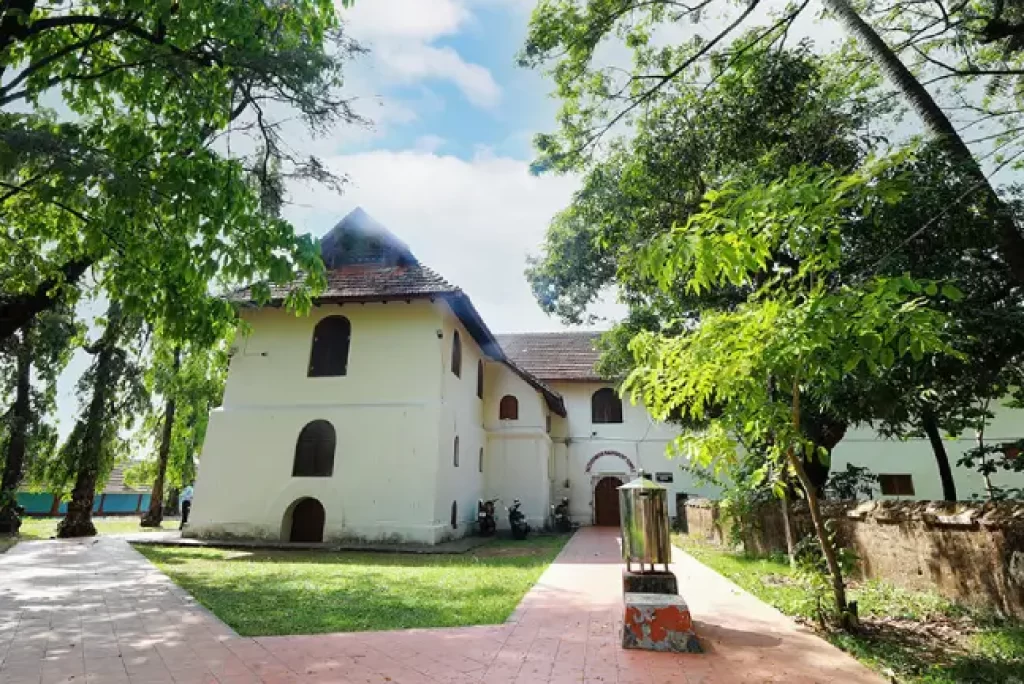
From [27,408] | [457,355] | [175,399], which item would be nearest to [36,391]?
[27,408]

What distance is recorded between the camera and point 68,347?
46.5 feet

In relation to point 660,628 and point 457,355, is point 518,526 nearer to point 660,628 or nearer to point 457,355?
point 457,355

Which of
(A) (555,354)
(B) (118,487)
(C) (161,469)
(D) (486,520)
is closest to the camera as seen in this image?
(D) (486,520)

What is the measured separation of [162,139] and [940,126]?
8.15 meters

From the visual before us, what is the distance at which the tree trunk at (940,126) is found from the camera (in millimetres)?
5254

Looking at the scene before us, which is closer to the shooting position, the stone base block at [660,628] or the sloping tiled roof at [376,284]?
the stone base block at [660,628]

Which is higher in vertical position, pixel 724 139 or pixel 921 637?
pixel 724 139

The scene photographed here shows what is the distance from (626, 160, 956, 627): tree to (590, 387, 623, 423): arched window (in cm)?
1645

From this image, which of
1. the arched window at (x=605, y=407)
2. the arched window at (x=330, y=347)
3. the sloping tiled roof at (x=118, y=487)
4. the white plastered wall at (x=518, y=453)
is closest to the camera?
the arched window at (x=330, y=347)

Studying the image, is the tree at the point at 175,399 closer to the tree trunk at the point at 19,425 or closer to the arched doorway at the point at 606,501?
the tree trunk at the point at 19,425

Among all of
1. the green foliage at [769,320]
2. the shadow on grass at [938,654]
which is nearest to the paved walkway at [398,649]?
the shadow on grass at [938,654]

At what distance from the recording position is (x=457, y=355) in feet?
53.0

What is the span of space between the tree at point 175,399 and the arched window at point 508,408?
30.2ft

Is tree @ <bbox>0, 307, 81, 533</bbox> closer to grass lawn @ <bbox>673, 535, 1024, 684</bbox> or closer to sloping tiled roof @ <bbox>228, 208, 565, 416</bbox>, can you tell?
sloping tiled roof @ <bbox>228, 208, 565, 416</bbox>
